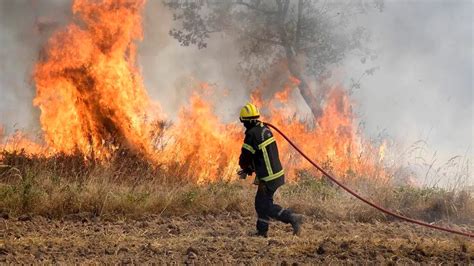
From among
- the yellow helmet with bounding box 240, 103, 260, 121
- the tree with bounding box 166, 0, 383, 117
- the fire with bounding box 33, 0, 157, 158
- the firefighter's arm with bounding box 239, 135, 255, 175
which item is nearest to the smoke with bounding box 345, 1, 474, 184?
the tree with bounding box 166, 0, 383, 117

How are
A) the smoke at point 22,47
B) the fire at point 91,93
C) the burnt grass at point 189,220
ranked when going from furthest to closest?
the smoke at point 22,47
the fire at point 91,93
the burnt grass at point 189,220

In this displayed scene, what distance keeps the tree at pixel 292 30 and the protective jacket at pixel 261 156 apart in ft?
26.3

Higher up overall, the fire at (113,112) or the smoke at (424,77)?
the smoke at (424,77)

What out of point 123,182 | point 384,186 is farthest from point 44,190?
point 384,186

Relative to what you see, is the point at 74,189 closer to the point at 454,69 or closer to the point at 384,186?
the point at 384,186

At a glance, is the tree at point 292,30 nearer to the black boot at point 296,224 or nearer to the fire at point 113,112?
the fire at point 113,112

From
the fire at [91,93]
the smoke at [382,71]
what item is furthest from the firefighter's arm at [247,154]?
the smoke at [382,71]

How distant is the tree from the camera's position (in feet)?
50.7

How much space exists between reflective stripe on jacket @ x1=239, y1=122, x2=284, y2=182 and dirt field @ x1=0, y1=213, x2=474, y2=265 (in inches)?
32.7

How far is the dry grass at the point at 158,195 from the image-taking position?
8.62 metres

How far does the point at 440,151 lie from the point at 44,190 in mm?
13951

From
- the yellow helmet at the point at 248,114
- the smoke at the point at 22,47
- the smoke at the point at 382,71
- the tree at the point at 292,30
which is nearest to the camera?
the yellow helmet at the point at 248,114

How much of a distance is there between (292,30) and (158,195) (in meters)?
7.83

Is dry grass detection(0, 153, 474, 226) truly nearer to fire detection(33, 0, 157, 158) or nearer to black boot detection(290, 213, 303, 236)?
fire detection(33, 0, 157, 158)
